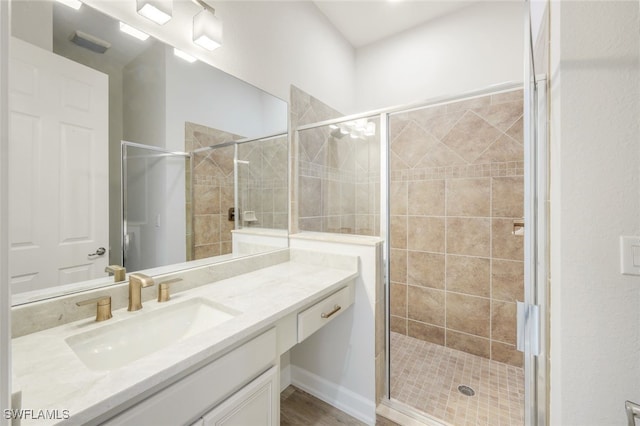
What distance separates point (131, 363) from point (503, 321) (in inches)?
92.0

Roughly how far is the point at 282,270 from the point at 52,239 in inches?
38.6

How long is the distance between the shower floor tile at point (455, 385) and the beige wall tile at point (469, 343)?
38 mm

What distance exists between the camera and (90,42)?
0.98m

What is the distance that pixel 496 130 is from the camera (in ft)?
6.68

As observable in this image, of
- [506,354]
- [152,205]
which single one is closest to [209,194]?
[152,205]

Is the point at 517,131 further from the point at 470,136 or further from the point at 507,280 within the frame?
the point at 507,280

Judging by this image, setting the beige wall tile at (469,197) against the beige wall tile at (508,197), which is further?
the beige wall tile at (469,197)

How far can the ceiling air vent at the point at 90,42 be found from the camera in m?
0.95

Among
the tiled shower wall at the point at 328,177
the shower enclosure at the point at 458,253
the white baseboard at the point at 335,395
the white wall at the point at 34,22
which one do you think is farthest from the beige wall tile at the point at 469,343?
the white wall at the point at 34,22

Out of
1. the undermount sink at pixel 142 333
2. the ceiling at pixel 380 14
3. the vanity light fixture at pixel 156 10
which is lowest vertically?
the undermount sink at pixel 142 333

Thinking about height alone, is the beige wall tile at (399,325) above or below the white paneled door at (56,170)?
below

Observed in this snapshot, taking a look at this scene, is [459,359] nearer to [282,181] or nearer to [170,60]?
[282,181]

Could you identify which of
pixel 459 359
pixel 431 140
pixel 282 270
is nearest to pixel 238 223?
pixel 282 270

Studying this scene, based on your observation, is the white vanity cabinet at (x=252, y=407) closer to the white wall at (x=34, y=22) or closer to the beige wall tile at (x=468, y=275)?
the white wall at (x=34, y=22)
